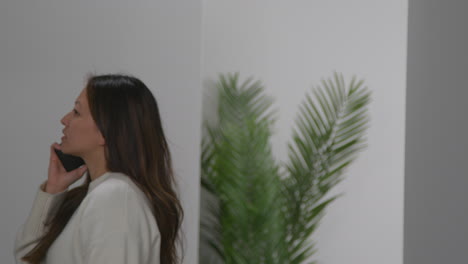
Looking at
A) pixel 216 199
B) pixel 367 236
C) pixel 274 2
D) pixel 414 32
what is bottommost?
pixel 367 236

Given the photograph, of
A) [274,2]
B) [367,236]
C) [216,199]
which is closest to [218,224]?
[216,199]

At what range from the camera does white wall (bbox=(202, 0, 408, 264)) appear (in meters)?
→ 3.48

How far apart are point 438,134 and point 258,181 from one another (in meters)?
2.68

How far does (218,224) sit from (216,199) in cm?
18

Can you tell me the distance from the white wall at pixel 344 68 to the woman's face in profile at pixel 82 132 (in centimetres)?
193

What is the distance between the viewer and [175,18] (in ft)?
8.64

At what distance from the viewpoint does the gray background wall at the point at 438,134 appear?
21 centimetres

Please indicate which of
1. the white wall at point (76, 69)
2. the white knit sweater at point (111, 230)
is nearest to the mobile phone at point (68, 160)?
the white knit sweater at point (111, 230)

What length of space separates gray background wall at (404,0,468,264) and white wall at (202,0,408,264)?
125 inches

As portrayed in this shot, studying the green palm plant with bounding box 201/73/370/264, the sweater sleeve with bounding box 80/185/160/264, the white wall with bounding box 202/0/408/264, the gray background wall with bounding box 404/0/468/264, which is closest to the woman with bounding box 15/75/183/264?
the sweater sleeve with bounding box 80/185/160/264

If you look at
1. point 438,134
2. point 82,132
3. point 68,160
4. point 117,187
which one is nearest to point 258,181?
point 68,160

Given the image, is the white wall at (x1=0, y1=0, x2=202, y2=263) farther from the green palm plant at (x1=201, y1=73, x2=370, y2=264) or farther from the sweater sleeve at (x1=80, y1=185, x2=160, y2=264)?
the sweater sleeve at (x1=80, y1=185, x2=160, y2=264)

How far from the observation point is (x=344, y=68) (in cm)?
350

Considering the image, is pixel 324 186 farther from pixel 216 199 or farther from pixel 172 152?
pixel 172 152
